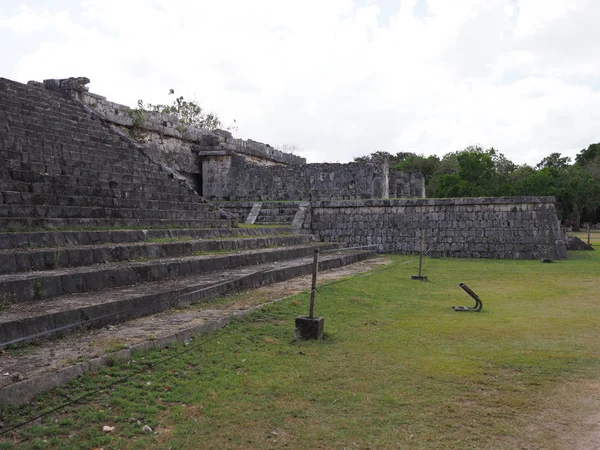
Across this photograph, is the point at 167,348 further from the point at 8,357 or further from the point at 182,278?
the point at 182,278

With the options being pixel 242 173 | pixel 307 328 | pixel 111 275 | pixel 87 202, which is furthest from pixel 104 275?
pixel 242 173

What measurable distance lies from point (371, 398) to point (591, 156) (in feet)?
207

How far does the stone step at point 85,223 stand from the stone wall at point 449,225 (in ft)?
22.3

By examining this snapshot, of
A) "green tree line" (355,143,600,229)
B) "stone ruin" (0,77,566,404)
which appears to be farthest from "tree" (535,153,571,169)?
"stone ruin" (0,77,566,404)

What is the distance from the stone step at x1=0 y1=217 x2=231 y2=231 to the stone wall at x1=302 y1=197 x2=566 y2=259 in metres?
6.79

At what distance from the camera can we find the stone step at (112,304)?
4.71 metres

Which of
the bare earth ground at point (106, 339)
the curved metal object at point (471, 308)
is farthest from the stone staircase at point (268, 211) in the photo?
the curved metal object at point (471, 308)

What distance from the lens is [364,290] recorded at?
9.13m

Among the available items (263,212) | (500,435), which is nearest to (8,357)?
(500,435)

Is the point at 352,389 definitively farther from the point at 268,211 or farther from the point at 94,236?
the point at 268,211

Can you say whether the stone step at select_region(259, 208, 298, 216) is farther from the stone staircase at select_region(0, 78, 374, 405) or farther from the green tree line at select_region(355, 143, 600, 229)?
the green tree line at select_region(355, 143, 600, 229)

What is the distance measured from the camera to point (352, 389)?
13.9 ft

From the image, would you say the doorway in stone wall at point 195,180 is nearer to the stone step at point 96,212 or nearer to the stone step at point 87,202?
the stone step at point 87,202

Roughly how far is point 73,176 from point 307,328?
6931 millimetres
